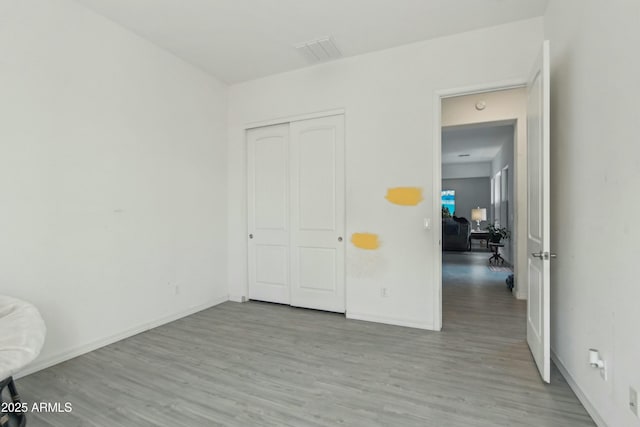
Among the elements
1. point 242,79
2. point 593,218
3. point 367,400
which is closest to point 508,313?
point 593,218

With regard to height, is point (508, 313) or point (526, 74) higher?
point (526, 74)

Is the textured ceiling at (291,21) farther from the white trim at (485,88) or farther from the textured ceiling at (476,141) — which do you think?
the textured ceiling at (476,141)

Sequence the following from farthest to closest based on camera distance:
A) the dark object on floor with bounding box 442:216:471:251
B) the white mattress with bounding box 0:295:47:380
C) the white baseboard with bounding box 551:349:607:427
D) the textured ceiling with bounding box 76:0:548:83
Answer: the dark object on floor with bounding box 442:216:471:251 < the textured ceiling with bounding box 76:0:548:83 < the white baseboard with bounding box 551:349:607:427 < the white mattress with bounding box 0:295:47:380

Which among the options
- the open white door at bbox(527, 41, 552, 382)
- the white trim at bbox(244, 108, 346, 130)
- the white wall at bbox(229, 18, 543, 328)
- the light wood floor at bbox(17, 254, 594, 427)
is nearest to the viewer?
the light wood floor at bbox(17, 254, 594, 427)

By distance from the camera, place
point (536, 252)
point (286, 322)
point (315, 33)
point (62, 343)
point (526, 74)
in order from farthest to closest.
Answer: point (286, 322) → point (315, 33) → point (526, 74) → point (62, 343) → point (536, 252)

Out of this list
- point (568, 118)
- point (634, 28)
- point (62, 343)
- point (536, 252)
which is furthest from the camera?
point (62, 343)

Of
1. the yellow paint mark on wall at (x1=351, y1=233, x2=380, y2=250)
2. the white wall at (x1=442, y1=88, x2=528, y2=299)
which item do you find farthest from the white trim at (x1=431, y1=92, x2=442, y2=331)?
the white wall at (x1=442, y1=88, x2=528, y2=299)

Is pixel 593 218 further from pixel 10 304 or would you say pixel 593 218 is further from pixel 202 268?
pixel 202 268

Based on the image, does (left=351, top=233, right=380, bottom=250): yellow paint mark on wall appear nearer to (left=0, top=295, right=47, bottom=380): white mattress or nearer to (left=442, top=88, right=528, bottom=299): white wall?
(left=442, top=88, right=528, bottom=299): white wall

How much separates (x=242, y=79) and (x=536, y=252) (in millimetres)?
3765

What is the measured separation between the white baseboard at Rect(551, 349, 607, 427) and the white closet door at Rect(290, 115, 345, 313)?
200 cm

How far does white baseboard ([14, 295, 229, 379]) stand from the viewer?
94.2 inches

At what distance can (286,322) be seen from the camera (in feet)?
11.4

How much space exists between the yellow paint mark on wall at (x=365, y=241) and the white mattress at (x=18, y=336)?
2.65 m
